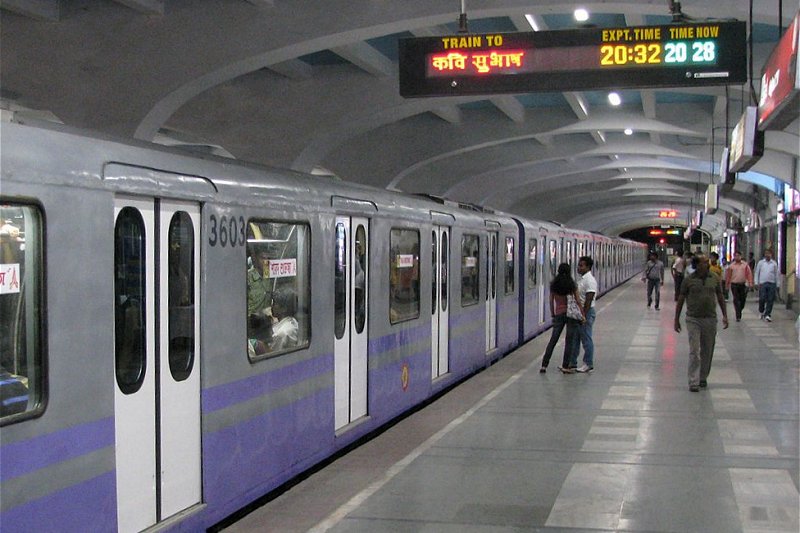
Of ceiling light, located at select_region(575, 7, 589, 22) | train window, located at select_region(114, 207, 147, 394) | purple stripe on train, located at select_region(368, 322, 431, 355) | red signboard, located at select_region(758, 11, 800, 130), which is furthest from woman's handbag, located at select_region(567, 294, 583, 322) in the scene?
train window, located at select_region(114, 207, 147, 394)

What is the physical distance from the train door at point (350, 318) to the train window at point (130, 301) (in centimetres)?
Answer: 298

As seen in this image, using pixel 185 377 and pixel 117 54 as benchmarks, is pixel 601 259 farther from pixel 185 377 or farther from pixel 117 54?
pixel 185 377

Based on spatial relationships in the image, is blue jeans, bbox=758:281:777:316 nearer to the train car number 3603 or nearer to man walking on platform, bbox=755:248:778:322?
man walking on platform, bbox=755:248:778:322

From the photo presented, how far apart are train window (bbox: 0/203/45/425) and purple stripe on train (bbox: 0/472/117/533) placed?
42 centimetres

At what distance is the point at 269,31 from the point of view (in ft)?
47.9

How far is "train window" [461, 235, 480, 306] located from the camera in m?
13.0

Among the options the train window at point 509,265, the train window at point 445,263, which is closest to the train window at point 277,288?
the train window at point 445,263

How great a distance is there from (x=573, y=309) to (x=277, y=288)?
23.7ft

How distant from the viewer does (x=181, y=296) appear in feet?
18.6

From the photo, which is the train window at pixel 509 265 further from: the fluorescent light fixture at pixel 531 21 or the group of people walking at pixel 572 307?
the fluorescent light fixture at pixel 531 21

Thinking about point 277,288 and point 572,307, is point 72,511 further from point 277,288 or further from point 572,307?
point 572,307

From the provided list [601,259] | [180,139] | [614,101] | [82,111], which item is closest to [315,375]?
[82,111]

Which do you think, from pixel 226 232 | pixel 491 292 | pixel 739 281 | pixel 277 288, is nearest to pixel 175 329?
pixel 226 232

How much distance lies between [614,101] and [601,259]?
12.5 metres
